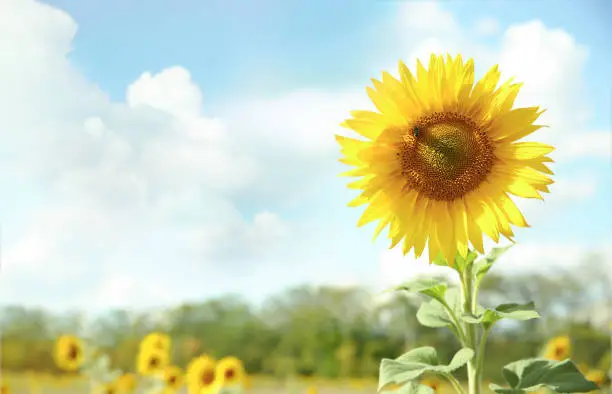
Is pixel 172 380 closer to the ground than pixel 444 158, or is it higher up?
closer to the ground

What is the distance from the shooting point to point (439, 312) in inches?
52.3

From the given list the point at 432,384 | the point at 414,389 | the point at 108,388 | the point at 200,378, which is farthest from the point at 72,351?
the point at 414,389

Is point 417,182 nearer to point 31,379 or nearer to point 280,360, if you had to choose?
point 280,360

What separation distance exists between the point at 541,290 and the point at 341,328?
1.80 m

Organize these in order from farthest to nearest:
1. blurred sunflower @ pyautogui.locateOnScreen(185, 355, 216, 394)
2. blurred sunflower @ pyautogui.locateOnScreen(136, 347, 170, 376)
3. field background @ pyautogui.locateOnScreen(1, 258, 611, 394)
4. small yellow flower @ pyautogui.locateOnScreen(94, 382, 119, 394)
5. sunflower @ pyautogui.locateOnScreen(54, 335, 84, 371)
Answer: field background @ pyautogui.locateOnScreen(1, 258, 611, 394), sunflower @ pyautogui.locateOnScreen(54, 335, 84, 371), small yellow flower @ pyautogui.locateOnScreen(94, 382, 119, 394), blurred sunflower @ pyautogui.locateOnScreen(136, 347, 170, 376), blurred sunflower @ pyautogui.locateOnScreen(185, 355, 216, 394)

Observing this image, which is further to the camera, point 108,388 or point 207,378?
point 108,388

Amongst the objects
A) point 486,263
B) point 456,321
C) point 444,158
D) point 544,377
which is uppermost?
point 444,158

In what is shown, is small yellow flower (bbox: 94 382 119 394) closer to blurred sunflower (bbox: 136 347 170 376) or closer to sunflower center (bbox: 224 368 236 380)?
blurred sunflower (bbox: 136 347 170 376)

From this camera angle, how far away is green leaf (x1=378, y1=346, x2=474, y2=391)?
1.14 m

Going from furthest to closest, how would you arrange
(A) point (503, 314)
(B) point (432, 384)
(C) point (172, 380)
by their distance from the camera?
1. (C) point (172, 380)
2. (B) point (432, 384)
3. (A) point (503, 314)

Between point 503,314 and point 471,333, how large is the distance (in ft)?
0.31

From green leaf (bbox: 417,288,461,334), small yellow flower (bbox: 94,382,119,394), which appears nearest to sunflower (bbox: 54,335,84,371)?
small yellow flower (bbox: 94,382,119,394)

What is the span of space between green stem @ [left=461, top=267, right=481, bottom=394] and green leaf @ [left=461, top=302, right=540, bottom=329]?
0.02 meters

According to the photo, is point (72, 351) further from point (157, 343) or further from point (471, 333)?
point (471, 333)
